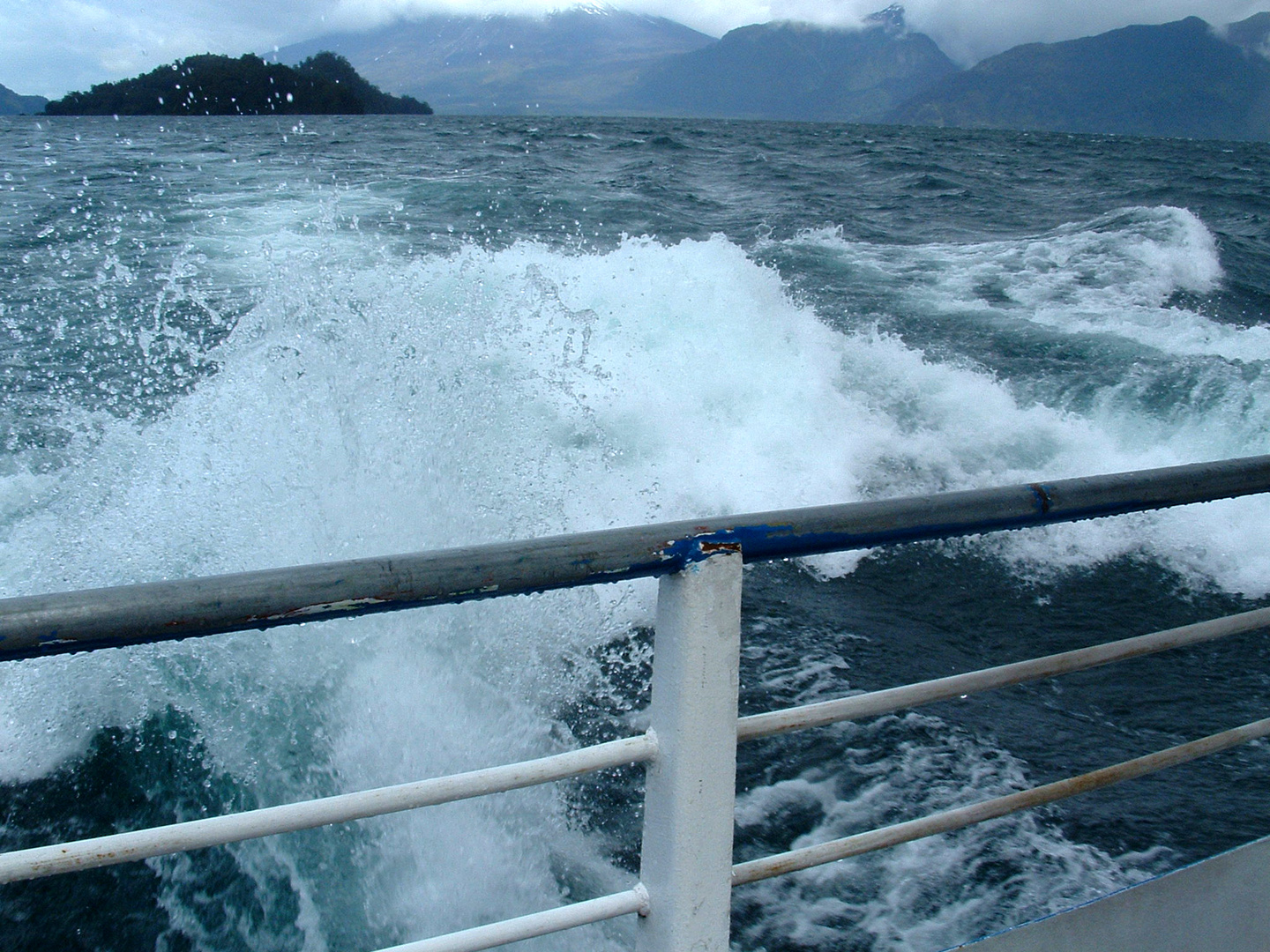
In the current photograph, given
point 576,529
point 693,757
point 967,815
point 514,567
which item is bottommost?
point 576,529

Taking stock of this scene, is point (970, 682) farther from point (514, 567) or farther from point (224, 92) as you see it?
point (224, 92)

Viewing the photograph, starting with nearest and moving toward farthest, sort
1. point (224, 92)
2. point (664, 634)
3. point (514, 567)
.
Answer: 1. point (514, 567)
2. point (664, 634)
3. point (224, 92)

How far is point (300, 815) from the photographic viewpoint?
0.83 meters

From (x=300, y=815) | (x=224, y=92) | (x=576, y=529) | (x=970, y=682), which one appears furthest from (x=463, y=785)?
(x=224, y=92)

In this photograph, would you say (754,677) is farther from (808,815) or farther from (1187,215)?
(1187,215)

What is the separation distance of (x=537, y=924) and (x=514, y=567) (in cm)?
42

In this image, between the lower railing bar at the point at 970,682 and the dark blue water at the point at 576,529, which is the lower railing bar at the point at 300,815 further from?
the dark blue water at the point at 576,529

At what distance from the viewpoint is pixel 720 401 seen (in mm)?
6859

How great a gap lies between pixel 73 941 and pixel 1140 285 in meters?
10.2

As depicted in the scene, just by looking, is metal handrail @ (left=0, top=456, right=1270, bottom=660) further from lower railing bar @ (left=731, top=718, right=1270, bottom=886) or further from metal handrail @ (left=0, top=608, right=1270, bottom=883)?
lower railing bar @ (left=731, top=718, right=1270, bottom=886)

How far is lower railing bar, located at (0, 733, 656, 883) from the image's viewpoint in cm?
78

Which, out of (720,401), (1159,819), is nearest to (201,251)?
(720,401)

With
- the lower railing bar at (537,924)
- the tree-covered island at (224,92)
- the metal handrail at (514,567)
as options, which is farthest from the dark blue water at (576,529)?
the tree-covered island at (224,92)

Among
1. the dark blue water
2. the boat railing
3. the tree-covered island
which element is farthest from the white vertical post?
the tree-covered island
